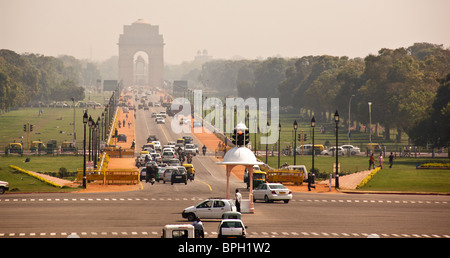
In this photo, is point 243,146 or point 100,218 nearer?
point 100,218

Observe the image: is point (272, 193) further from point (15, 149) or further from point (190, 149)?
point (15, 149)

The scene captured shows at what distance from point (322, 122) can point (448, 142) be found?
80542 millimetres

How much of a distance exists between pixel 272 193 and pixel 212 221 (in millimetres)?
A: 9745

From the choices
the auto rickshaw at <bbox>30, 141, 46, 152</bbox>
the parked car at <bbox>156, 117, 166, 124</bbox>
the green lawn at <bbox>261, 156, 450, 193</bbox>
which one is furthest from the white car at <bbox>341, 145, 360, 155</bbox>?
the parked car at <bbox>156, 117, 166, 124</bbox>

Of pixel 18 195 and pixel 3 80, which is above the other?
pixel 3 80

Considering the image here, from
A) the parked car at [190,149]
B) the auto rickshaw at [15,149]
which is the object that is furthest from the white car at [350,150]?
the auto rickshaw at [15,149]

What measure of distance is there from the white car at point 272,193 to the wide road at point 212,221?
0.56 meters

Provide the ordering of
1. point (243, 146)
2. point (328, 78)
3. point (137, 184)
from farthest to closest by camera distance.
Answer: point (328, 78), point (137, 184), point (243, 146)

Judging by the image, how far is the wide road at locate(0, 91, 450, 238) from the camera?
32.6m

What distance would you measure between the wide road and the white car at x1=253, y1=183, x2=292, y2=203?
565mm

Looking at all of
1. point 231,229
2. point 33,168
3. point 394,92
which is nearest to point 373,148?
point 394,92

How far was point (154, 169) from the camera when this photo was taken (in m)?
63.2

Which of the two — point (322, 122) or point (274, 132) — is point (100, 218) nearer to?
point (274, 132)
